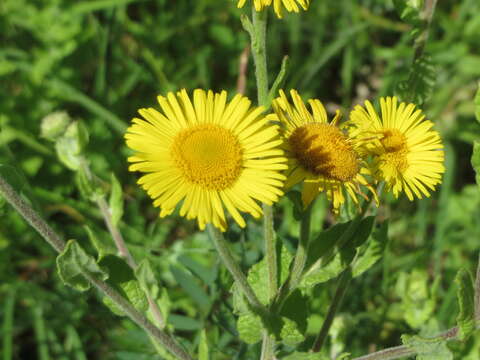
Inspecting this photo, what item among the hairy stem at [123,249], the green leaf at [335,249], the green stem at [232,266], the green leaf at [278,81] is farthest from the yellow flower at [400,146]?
the hairy stem at [123,249]

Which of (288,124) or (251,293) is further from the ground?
(288,124)

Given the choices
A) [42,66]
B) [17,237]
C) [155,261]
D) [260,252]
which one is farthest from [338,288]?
[42,66]

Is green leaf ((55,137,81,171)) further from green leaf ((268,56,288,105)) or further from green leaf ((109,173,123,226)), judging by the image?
green leaf ((268,56,288,105))

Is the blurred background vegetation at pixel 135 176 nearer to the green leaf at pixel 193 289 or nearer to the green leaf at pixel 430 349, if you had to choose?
the green leaf at pixel 193 289

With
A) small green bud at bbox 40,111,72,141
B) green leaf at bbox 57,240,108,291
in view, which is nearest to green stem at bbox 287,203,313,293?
green leaf at bbox 57,240,108,291

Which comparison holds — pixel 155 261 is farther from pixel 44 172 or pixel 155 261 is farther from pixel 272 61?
pixel 272 61

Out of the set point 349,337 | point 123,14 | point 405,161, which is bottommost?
point 349,337

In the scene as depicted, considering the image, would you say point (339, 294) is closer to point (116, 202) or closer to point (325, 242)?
point (325, 242)
